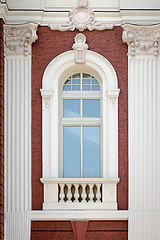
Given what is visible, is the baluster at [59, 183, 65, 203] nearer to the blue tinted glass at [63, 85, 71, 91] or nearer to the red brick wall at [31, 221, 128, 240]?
the red brick wall at [31, 221, 128, 240]

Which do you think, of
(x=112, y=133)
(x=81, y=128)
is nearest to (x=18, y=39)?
(x=81, y=128)

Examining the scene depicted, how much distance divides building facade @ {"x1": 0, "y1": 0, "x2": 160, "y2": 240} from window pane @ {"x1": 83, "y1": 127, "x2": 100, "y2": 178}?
0.09ft

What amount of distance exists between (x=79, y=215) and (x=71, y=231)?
48 cm

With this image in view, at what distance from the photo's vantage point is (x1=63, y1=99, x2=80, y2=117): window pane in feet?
52.5

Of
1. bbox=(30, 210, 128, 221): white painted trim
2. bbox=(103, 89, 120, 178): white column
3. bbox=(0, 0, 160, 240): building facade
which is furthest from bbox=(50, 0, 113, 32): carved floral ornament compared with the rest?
bbox=(30, 210, 128, 221): white painted trim

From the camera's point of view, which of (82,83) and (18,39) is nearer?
(18,39)

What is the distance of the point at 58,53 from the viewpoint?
15758 millimetres

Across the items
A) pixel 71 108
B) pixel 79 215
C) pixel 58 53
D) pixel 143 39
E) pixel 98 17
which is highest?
pixel 98 17

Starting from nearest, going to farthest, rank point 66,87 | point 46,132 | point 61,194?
point 61,194
point 46,132
point 66,87

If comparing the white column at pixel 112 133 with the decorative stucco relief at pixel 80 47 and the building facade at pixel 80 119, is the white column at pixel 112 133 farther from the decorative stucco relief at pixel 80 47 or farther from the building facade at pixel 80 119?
the decorative stucco relief at pixel 80 47

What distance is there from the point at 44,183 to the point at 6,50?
373 centimetres

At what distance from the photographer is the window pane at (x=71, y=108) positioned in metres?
16.0

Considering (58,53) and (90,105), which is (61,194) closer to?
(90,105)

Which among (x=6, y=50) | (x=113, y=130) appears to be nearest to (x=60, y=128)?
(x=113, y=130)
